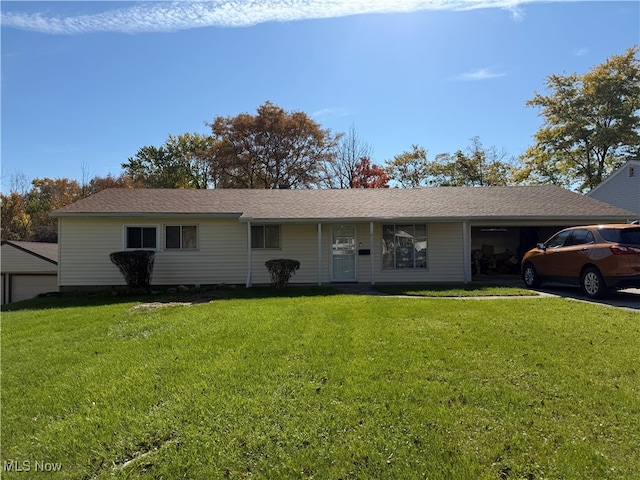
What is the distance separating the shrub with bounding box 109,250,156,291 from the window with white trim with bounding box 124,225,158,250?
3.20 feet

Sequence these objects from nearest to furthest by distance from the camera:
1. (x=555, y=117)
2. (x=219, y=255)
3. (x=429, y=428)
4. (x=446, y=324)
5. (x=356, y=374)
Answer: (x=429, y=428) → (x=356, y=374) → (x=446, y=324) → (x=219, y=255) → (x=555, y=117)

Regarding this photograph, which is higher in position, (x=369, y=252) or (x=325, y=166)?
(x=325, y=166)

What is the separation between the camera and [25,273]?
A: 2055 cm

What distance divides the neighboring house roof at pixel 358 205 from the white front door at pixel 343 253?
726 mm

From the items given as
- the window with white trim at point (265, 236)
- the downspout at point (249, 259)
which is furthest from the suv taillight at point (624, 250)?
the downspout at point (249, 259)

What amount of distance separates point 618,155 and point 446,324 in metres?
32.8

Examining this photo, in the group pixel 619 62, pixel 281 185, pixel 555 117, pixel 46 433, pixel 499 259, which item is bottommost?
pixel 46 433

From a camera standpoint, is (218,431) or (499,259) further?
(499,259)

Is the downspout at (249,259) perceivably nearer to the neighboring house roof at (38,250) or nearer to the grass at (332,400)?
the grass at (332,400)

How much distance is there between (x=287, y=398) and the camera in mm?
3963

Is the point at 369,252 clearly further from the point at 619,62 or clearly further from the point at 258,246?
the point at 619,62

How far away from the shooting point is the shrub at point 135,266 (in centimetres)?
1275

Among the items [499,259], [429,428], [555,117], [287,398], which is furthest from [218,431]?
[555,117]
